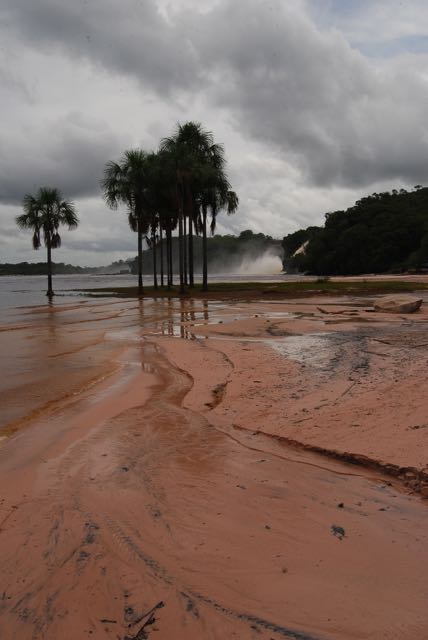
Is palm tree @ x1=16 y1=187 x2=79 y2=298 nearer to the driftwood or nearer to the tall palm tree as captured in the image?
the tall palm tree

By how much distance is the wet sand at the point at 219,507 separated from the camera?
8.26 ft

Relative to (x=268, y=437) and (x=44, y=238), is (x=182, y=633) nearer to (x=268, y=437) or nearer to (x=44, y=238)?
(x=268, y=437)

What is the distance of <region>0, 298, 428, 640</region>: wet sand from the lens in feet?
8.26

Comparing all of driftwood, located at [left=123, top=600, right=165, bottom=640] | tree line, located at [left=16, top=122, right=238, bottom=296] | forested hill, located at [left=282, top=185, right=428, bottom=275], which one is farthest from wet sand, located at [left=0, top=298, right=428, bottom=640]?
forested hill, located at [left=282, top=185, right=428, bottom=275]

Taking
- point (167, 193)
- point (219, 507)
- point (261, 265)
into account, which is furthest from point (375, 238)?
point (219, 507)

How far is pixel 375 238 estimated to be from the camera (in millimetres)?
92625

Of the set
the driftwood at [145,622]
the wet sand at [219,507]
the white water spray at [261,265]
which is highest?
the white water spray at [261,265]

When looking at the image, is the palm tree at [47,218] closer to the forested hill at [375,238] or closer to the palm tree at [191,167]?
the palm tree at [191,167]

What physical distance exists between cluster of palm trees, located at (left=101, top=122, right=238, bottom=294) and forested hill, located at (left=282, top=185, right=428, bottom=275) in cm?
4962

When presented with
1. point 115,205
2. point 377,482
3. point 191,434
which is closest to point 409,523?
point 377,482

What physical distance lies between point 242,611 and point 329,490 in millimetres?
1554

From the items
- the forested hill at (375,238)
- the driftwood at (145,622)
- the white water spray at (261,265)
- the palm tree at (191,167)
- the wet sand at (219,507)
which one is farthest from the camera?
the white water spray at (261,265)

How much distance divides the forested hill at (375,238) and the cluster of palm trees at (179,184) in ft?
163

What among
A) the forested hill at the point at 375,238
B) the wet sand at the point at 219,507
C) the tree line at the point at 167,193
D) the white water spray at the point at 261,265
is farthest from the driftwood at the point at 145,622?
the white water spray at the point at 261,265
